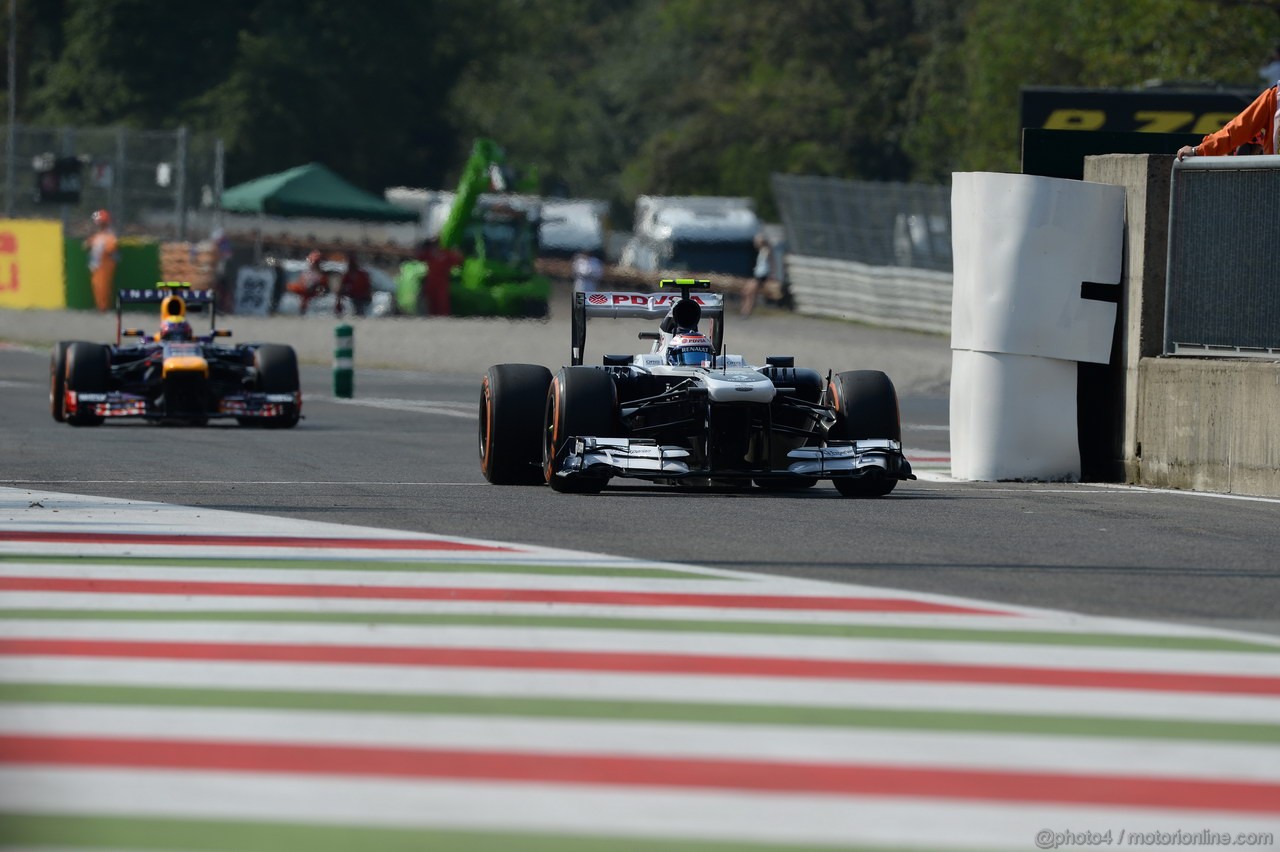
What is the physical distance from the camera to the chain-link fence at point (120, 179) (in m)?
42.5

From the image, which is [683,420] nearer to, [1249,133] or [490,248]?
[1249,133]

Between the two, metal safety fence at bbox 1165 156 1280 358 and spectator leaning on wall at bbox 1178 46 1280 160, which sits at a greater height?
spectator leaning on wall at bbox 1178 46 1280 160

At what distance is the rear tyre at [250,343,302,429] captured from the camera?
19.8 m

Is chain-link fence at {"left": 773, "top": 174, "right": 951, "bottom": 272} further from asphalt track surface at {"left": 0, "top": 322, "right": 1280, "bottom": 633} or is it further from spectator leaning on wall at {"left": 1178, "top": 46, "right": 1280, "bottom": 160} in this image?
spectator leaning on wall at {"left": 1178, "top": 46, "right": 1280, "bottom": 160}

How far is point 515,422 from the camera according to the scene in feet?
43.5

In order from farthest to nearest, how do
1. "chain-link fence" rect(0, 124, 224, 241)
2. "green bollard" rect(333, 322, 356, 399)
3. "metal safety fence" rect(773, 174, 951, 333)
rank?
"chain-link fence" rect(0, 124, 224, 241) < "metal safety fence" rect(773, 174, 951, 333) < "green bollard" rect(333, 322, 356, 399)

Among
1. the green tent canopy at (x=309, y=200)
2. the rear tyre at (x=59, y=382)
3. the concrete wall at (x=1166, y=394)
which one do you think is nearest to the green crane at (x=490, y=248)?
the green tent canopy at (x=309, y=200)

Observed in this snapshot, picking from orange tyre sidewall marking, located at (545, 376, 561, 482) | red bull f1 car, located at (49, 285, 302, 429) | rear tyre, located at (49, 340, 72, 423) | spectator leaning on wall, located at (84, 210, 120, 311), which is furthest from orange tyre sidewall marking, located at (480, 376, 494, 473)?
spectator leaning on wall, located at (84, 210, 120, 311)

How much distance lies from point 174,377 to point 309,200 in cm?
3176

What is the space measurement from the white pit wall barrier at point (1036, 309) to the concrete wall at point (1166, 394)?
0.17 m

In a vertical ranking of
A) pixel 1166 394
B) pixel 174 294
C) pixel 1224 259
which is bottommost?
pixel 1166 394

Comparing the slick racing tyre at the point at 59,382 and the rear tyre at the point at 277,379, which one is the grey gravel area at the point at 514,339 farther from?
the slick racing tyre at the point at 59,382

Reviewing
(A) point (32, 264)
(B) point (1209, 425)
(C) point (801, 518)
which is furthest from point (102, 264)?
(C) point (801, 518)

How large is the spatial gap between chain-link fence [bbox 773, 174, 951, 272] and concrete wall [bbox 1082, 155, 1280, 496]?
79.8 ft
